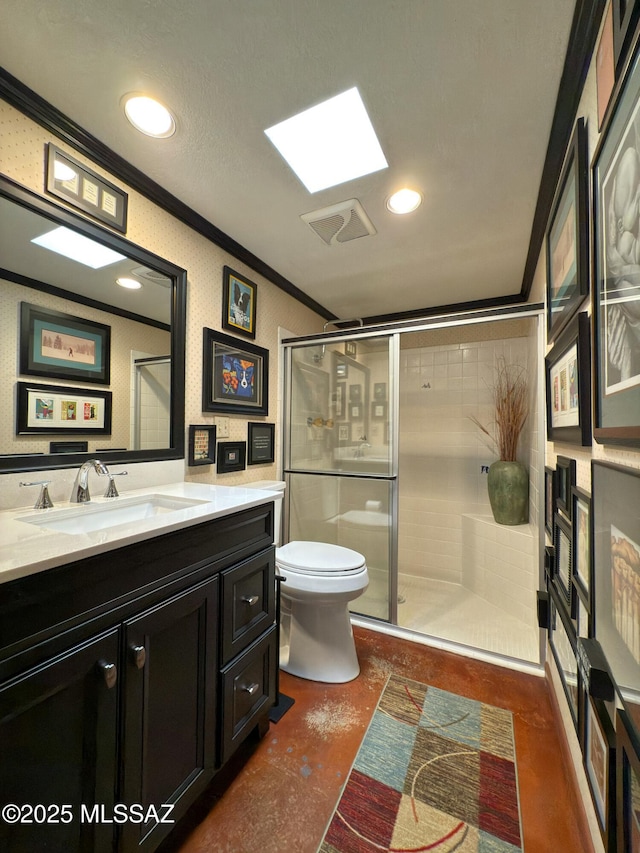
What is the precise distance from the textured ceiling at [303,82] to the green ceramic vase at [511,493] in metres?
1.53

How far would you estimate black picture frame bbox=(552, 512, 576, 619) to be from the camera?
1108 millimetres

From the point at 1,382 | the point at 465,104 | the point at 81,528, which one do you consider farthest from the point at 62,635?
the point at 465,104

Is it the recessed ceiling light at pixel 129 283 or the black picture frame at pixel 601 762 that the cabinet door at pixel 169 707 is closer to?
the black picture frame at pixel 601 762

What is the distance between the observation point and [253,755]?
1250 mm

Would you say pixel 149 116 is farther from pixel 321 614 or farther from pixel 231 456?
pixel 321 614

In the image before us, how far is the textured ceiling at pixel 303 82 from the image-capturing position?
929 mm

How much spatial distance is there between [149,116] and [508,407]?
262 centimetres

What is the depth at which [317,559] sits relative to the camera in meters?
1.76

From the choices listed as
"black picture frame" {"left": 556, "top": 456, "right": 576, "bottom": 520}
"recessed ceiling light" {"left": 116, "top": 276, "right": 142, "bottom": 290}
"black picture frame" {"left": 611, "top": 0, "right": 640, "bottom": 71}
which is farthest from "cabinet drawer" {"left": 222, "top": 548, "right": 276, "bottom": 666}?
"black picture frame" {"left": 611, "top": 0, "right": 640, "bottom": 71}

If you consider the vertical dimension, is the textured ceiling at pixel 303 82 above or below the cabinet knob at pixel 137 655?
above

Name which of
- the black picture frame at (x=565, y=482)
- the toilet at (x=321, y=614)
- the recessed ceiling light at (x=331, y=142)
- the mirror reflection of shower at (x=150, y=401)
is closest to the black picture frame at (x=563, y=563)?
the black picture frame at (x=565, y=482)

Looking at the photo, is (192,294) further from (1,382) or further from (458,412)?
(458,412)

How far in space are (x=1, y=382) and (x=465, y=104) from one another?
173 centimetres

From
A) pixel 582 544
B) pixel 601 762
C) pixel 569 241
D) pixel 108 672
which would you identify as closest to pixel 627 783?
pixel 601 762
